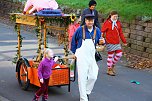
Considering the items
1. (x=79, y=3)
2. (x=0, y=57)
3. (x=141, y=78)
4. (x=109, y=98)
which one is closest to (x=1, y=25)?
(x=79, y=3)

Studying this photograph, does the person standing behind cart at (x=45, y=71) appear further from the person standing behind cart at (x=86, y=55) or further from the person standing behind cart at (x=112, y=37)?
the person standing behind cart at (x=112, y=37)

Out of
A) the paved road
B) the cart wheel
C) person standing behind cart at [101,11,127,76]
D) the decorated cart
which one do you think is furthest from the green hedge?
the cart wheel

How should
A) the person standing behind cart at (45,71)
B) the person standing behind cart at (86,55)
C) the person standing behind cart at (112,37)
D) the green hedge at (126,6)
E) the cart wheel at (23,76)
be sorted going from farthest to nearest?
the green hedge at (126,6)
the person standing behind cart at (112,37)
the cart wheel at (23,76)
the person standing behind cart at (86,55)
the person standing behind cart at (45,71)

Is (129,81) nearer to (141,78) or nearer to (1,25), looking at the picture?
(141,78)

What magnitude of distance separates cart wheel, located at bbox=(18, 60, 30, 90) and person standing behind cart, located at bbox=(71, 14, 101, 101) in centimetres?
136

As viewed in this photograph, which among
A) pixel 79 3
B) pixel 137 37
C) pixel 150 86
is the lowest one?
pixel 150 86

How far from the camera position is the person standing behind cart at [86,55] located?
7.15 meters

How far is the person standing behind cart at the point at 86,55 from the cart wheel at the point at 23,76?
1361mm

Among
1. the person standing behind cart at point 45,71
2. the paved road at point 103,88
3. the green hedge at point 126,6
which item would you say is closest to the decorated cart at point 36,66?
the paved road at point 103,88

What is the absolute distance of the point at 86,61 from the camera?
715 cm

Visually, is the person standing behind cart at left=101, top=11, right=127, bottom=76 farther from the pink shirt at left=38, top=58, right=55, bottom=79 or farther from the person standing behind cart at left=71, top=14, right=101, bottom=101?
the pink shirt at left=38, top=58, right=55, bottom=79

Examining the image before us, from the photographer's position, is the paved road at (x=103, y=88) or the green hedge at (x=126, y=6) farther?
the green hedge at (x=126, y=6)

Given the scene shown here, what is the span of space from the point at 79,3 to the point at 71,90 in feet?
30.0

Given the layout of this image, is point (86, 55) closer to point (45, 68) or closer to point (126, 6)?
point (45, 68)
